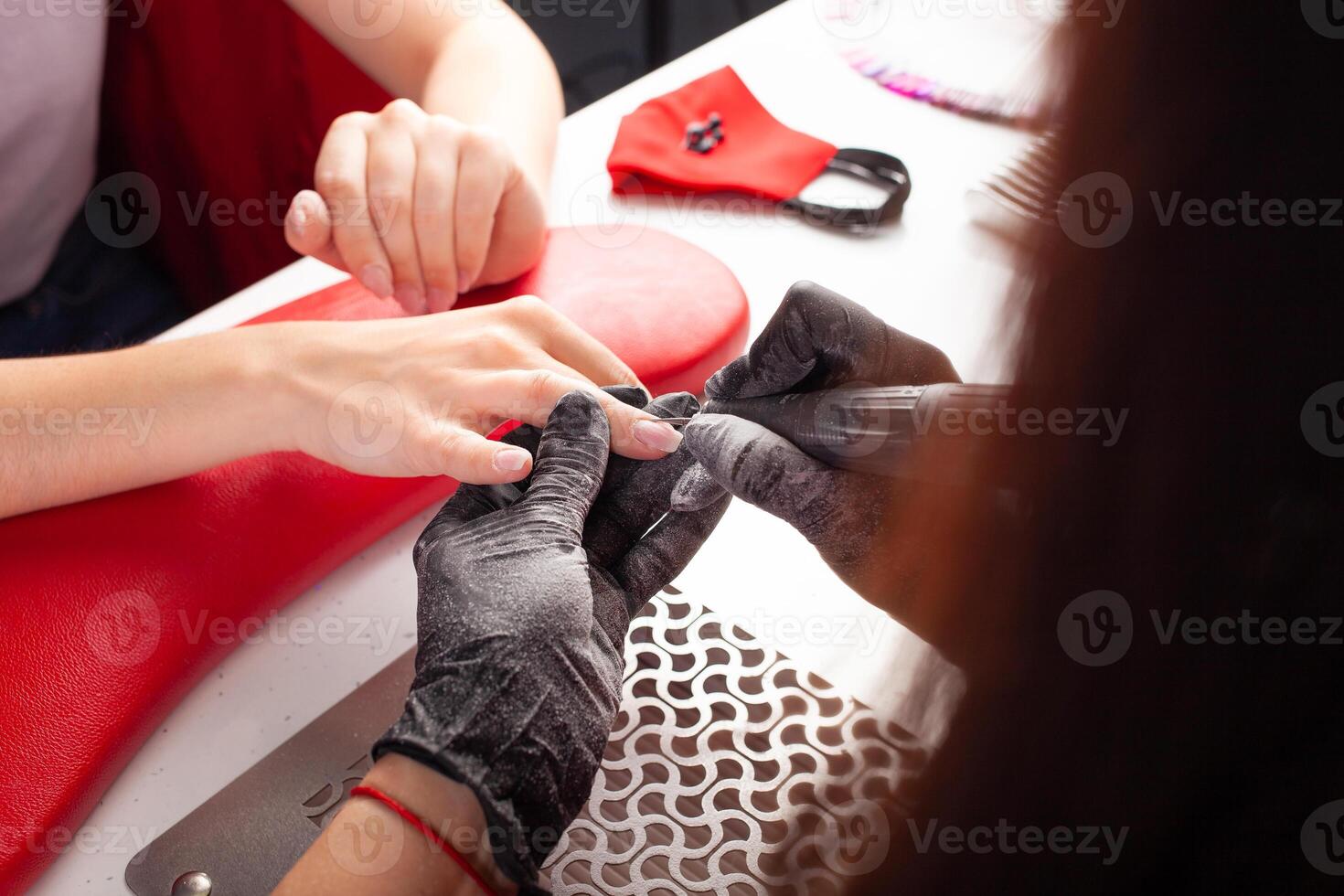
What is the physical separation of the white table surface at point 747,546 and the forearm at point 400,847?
0.15 meters

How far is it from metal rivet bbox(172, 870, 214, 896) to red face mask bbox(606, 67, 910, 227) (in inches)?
28.5

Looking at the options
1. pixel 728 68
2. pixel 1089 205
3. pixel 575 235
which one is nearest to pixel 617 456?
pixel 575 235

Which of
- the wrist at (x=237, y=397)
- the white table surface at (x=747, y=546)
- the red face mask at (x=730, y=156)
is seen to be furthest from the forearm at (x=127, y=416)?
the red face mask at (x=730, y=156)

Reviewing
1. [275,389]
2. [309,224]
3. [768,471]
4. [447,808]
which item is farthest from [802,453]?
[309,224]

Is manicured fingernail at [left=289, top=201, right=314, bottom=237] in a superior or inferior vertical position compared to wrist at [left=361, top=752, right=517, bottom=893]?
superior

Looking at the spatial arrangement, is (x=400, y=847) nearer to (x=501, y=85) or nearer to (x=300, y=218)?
(x=300, y=218)

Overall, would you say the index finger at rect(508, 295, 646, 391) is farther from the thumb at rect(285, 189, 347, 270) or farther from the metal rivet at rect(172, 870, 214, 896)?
the metal rivet at rect(172, 870, 214, 896)

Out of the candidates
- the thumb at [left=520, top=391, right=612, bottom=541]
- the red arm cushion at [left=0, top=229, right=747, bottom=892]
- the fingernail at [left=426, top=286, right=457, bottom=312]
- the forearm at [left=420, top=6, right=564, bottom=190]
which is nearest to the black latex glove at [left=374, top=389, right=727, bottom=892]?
the thumb at [left=520, top=391, right=612, bottom=541]

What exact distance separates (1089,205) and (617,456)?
1.40 ft

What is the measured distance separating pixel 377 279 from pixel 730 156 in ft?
1.38

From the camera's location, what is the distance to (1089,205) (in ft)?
0.75

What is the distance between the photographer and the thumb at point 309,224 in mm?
782

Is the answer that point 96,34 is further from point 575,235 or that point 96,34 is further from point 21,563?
point 21,563

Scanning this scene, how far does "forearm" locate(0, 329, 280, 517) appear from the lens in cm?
60
